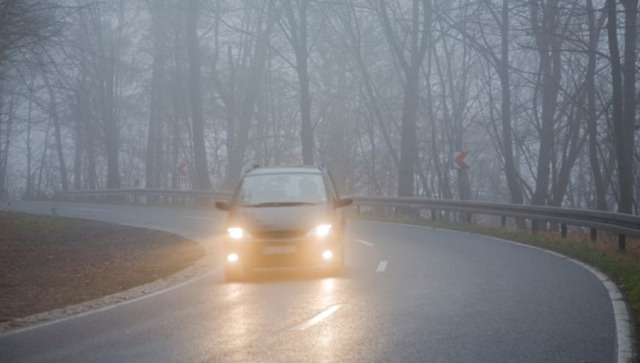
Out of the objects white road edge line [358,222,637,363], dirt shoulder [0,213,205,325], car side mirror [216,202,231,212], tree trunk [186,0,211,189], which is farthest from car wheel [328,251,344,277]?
tree trunk [186,0,211,189]

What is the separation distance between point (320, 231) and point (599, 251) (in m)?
6.76

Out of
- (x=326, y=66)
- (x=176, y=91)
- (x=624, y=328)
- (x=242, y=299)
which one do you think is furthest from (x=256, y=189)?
(x=176, y=91)

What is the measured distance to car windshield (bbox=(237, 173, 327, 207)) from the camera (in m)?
14.3

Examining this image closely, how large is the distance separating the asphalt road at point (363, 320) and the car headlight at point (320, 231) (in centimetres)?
75

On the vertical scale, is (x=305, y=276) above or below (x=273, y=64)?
below

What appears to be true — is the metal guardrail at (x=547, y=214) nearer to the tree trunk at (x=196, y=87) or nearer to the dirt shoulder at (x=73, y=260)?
the dirt shoulder at (x=73, y=260)

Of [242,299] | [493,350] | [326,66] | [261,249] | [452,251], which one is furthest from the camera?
[326,66]

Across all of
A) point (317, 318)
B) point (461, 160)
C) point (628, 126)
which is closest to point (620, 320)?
point (317, 318)

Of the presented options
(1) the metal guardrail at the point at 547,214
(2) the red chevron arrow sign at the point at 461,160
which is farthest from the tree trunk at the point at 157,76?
(2) the red chevron arrow sign at the point at 461,160

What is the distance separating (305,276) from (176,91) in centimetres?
3942

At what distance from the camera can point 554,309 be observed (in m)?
10.2

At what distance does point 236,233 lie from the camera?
13.7 metres

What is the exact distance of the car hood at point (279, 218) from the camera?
13.5 metres

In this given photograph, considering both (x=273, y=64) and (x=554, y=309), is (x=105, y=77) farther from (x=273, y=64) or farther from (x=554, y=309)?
(x=554, y=309)
